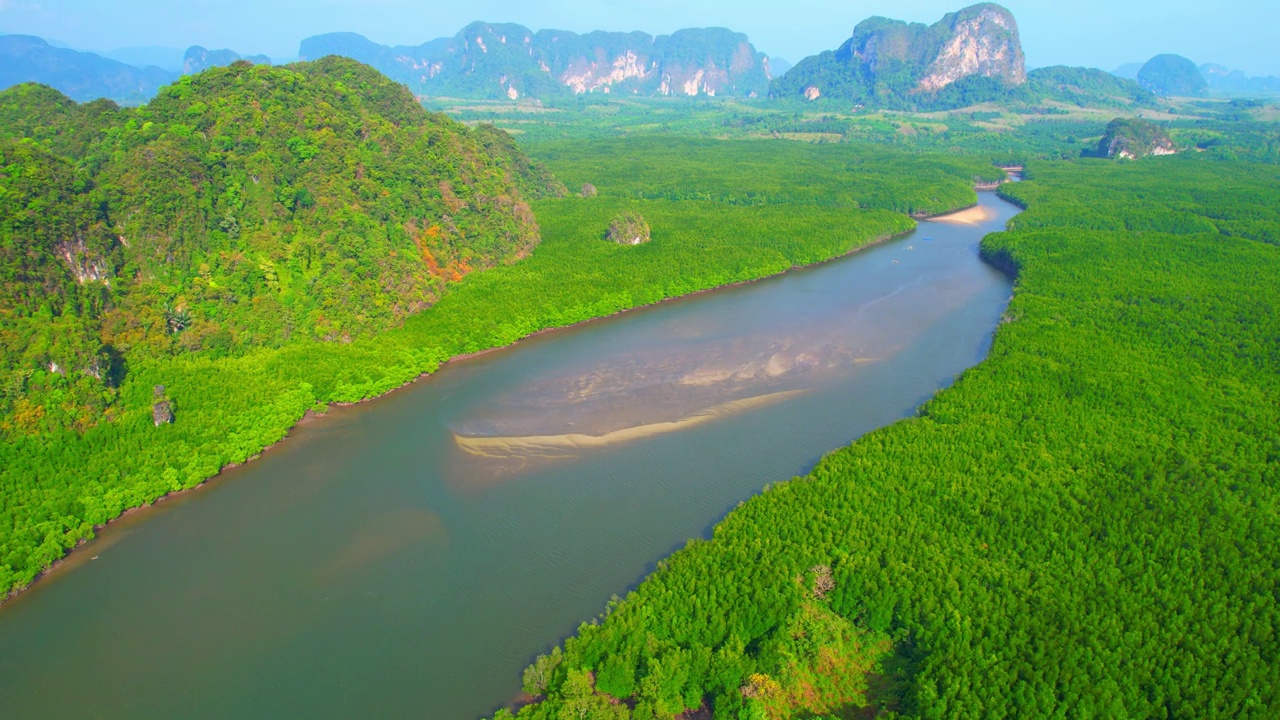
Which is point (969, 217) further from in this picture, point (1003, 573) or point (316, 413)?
point (316, 413)

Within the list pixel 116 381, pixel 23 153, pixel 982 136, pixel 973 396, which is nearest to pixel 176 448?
pixel 116 381

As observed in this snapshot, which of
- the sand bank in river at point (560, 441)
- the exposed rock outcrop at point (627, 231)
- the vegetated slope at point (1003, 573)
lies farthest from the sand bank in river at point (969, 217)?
the sand bank in river at point (560, 441)

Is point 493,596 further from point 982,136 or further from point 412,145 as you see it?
point 982,136

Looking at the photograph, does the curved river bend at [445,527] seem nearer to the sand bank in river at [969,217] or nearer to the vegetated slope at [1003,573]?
the vegetated slope at [1003,573]

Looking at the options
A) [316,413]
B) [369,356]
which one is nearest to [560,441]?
[316,413]

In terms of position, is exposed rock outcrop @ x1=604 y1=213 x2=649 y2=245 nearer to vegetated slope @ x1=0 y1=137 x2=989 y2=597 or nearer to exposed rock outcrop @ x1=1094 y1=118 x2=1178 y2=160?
vegetated slope @ x1=0 y1=137 x2=989 y2=597

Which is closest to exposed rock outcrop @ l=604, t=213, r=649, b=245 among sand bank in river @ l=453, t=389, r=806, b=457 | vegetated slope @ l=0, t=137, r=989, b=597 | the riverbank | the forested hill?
vegetated slope @ l=0, t=137, r=989, b=597
